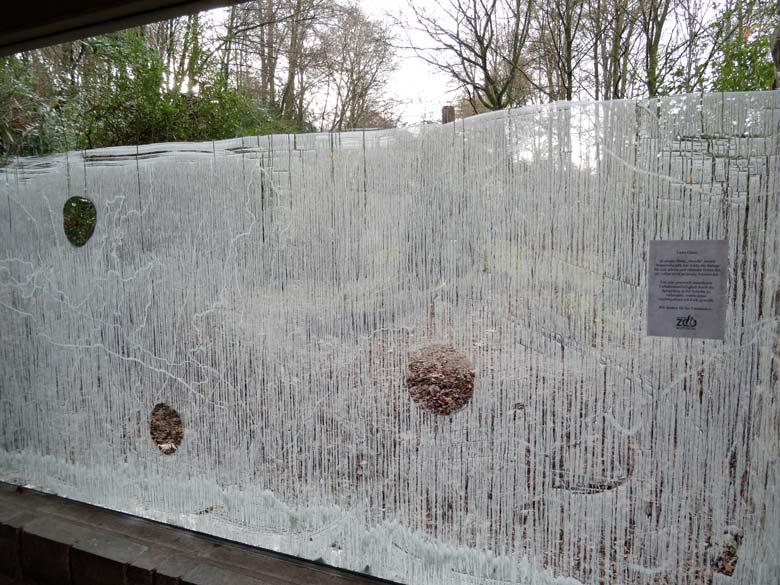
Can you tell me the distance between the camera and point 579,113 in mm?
1266

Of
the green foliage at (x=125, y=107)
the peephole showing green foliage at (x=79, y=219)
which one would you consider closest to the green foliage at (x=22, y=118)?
the green foliage at (x=125, y=107)

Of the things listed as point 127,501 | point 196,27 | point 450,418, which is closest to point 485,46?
point 450,418

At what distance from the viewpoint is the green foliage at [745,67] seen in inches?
54.7

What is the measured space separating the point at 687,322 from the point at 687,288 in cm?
8

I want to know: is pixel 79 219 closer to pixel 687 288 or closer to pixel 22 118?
pixel 22 118

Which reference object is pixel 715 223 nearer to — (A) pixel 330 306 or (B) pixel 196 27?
(A) pixel 330 306

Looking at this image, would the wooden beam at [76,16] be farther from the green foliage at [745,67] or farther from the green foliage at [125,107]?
the green foliage at [745,67]

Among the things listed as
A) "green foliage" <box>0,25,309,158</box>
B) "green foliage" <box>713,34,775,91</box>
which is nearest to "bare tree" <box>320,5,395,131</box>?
"green foliage" <box>0,25,309,158</box>

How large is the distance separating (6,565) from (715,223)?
265 cm

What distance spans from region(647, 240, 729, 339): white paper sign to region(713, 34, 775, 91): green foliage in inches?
22.1

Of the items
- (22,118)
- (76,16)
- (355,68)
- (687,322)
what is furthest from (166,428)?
(355,68)

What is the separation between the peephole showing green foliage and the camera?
1.96 metres

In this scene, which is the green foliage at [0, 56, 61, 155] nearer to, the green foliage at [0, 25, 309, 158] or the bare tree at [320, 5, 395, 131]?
the green foliage at [0, 25, 309, 158]

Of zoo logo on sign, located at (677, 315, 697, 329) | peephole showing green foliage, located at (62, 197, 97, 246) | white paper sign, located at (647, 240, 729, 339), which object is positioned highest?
peephole showing green foliage, located at (62, 197, 97, 246)
